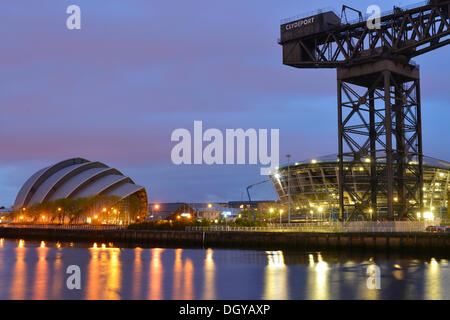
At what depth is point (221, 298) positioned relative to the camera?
36.3 meters

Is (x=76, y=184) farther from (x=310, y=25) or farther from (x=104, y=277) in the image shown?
(x=104, y=277)

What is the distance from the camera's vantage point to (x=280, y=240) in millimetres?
66812

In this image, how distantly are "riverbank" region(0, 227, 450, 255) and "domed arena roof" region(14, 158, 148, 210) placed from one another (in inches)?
1794

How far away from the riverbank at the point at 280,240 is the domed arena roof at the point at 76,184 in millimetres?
45571

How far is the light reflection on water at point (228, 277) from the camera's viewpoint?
37.4m

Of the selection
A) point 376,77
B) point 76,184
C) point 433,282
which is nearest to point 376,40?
point 376,77

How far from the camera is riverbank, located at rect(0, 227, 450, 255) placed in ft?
187

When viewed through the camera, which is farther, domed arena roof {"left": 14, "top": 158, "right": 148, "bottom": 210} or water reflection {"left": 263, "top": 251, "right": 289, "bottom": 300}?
domed arena roof {"left": 14, "top": 158, "right": 148, "bottom": 210}

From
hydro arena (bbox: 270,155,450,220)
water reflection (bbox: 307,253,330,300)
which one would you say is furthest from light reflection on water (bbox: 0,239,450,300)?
hydro arena (bbox: 270,155,450,220)

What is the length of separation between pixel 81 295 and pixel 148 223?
190 ft

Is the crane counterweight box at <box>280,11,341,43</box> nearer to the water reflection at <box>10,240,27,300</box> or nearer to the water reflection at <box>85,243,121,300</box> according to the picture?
the water reflection at <box>85,243,121,300</box>
